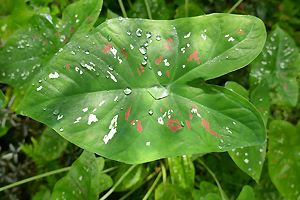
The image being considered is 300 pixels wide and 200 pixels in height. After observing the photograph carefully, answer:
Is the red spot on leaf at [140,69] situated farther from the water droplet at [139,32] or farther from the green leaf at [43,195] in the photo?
the green leaf at [43,195]

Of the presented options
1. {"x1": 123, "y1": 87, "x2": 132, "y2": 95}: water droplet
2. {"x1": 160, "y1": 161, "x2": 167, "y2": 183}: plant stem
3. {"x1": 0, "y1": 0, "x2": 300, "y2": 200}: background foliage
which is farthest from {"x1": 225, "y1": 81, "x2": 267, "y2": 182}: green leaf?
{"x1": 123, "y1": 87, "x2": 132, "y2": 95}: water droplet

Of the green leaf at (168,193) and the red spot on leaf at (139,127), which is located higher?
the red spot on leaf at (139,127)

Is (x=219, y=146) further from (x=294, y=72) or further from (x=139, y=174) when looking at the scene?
(x=294, y=72)

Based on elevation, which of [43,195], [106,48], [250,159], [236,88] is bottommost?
[43,195]

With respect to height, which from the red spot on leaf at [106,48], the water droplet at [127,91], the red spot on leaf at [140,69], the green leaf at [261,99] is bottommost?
the green leaf at [261,99]

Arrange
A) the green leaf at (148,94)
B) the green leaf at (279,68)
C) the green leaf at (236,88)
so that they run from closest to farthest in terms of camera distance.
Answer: the green leaf at (148,94), the green leaf at (236,88), the green leaf at (279,68)

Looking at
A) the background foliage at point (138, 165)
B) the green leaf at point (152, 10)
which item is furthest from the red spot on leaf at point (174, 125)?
the green leaf at point (152, 10)

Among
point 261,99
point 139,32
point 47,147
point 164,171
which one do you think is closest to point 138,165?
point 164,171

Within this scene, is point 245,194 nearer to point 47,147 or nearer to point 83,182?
point 83,182
